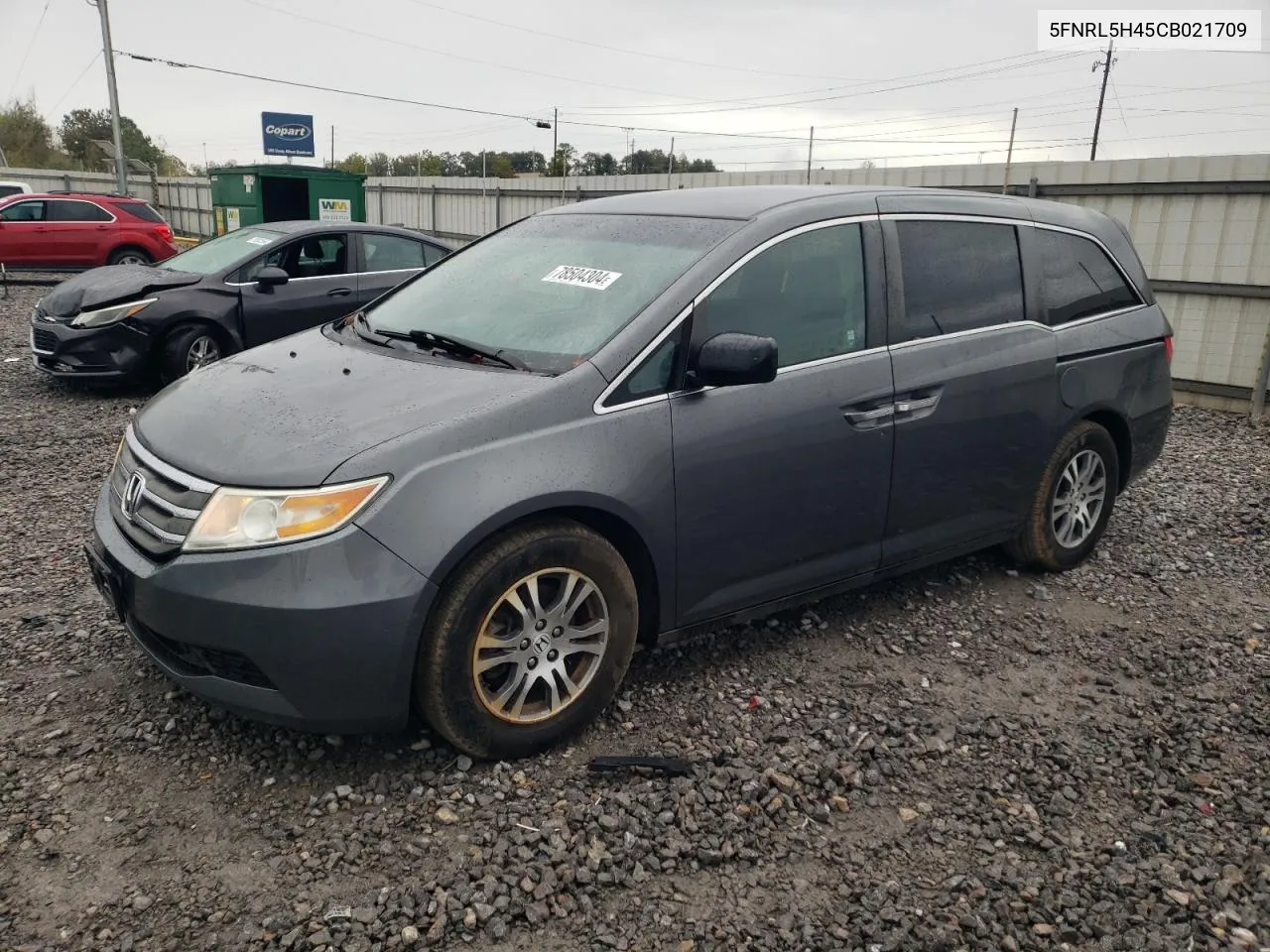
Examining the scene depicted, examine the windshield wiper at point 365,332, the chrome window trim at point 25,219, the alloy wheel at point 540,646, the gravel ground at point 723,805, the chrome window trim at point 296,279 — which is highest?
the chrome window trim at point 25,219

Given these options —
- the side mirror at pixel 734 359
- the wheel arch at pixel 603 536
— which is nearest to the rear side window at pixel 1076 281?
the side mirror at pixel 734 359

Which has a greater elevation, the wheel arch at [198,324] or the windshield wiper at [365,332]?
the windshield wiper at [365,332]

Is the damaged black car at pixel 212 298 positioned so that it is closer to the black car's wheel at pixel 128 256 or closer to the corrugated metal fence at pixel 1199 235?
the corrugated metal fence at pixel 1199 235

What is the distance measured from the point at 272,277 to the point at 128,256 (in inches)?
451

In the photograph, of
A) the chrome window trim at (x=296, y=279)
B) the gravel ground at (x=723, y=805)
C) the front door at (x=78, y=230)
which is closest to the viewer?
the gravel ground at (x=723, y=805)

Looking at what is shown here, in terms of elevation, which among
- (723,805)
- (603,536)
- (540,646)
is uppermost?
(603,536)

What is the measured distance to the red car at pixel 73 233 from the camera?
16.7 metres

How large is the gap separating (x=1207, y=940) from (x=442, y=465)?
7.72 feet

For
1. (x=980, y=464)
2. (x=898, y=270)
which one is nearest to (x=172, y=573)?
(x=898, y=270)

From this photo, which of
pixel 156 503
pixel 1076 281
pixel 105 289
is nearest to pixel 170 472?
pixel 156 503

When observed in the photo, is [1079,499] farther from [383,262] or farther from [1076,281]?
[383,262]

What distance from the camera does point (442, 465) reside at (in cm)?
284

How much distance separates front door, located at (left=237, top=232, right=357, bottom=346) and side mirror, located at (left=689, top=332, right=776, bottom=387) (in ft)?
20.0

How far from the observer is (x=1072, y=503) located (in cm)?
479
